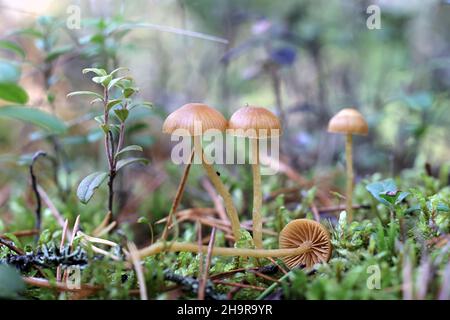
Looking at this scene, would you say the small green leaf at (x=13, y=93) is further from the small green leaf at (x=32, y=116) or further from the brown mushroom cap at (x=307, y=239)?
the brown mushroom cap at (x=307, y=239)

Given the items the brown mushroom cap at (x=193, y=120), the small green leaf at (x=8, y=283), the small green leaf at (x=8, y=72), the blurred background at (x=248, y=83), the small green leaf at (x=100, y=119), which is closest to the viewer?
the small green leaf at (x=8, y=283)

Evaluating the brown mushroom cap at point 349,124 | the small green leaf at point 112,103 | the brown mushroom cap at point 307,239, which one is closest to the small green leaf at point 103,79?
the small green leaf at point 112,103

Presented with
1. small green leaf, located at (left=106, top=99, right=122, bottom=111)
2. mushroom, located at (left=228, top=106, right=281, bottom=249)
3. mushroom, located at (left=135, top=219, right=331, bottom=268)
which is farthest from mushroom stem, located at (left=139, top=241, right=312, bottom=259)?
small green leaf, located at (left=106, top=99, right=122, bottom=111)

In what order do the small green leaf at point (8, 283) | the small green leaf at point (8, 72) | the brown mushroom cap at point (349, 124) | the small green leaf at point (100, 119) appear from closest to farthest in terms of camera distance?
the small green leaf at point (8, 283) < the small green leaf at point (8, 72) < the small green leaf at point (100, 119) < the brown mushroom cap at point (349, 124)

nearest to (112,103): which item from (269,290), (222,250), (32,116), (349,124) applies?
(32,116)

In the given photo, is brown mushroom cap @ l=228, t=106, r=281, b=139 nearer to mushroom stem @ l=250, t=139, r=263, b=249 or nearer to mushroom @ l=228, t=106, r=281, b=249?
mushroom @ l=228, t=106, r=281, b=249
